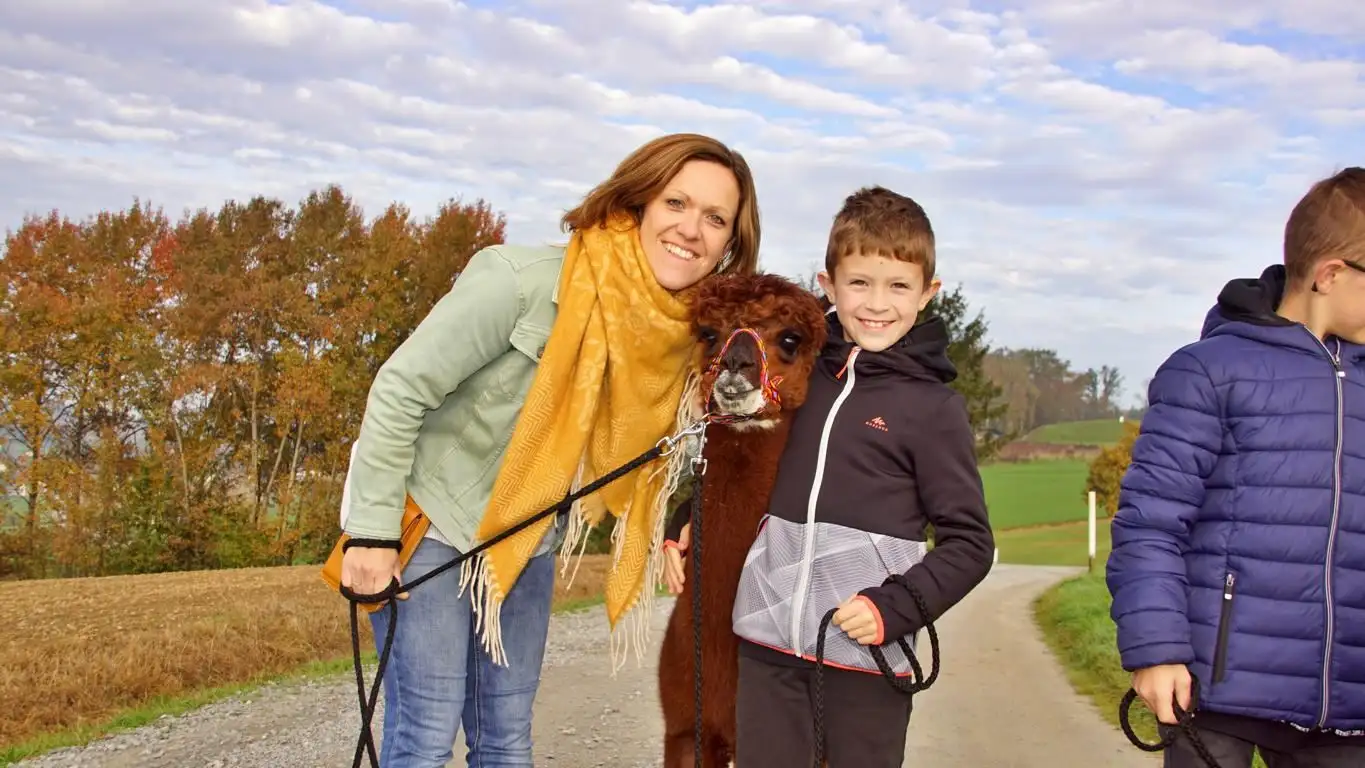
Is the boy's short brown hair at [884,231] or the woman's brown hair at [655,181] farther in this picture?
the woman's brown hair at [655,181]

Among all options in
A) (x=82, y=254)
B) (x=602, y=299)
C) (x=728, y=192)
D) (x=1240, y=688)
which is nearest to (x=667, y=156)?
(x=728, y=192)

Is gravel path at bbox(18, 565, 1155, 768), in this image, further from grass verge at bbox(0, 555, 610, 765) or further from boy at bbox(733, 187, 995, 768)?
boy at bbox(733, 187, 995, 768)

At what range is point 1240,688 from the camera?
2.27 m

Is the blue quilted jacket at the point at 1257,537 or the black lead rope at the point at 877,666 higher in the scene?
the blue quilted jacket at the point at 1257,537

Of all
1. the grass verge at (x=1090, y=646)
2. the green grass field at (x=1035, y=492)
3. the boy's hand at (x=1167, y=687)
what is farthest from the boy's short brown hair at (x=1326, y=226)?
the green grass field at (x=1035, y=492)

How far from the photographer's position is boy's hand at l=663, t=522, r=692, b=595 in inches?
114

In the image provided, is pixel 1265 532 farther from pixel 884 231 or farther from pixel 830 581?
pixel 884 231

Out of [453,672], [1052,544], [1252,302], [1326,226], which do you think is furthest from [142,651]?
[1052,544]

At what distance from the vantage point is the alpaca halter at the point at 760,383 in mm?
2617

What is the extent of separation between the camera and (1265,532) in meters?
2.30

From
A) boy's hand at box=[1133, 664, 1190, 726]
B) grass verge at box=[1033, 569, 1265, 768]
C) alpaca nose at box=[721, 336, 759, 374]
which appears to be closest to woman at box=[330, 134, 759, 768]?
alpaca nose at box=[721, 336, 759, 374]

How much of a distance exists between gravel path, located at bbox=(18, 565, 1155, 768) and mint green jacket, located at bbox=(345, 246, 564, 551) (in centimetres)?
267

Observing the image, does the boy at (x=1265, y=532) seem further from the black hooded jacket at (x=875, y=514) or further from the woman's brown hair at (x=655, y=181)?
the woman's brown hair at (x=655, y=181)

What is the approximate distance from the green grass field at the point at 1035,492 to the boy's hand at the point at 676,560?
34221 mm
